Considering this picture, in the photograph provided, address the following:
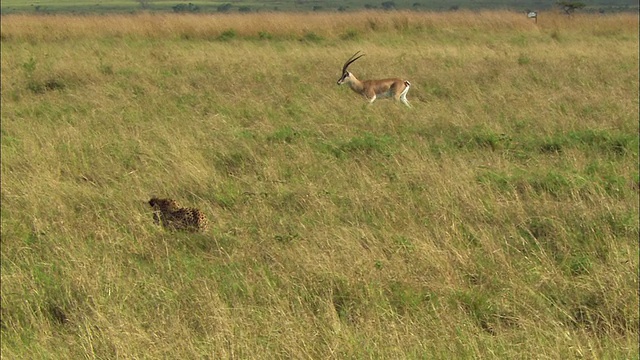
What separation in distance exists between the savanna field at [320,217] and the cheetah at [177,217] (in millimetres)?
69

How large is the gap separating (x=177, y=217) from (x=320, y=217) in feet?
2.67

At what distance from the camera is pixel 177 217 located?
4492 millimetres

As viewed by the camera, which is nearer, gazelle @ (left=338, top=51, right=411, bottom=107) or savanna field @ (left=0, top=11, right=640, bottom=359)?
savanna field @ (left=0, top=11, right=640, bottom=359)

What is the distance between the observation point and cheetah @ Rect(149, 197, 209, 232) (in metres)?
4.41

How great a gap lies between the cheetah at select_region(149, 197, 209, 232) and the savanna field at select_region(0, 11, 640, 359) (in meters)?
0.07

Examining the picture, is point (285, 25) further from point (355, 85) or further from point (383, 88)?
point (383, 88)

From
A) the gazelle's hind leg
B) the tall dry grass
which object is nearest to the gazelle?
the gazelle's hind leg

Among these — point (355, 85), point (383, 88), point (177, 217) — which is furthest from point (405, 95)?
point (177, 217)

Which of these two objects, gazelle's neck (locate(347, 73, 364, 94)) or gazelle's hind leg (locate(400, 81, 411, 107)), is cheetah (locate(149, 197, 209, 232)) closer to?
gazelle's hind leg (locate(400, 81, 411, 107))

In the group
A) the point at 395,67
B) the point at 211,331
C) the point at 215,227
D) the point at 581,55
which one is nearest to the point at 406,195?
the point at 215,227

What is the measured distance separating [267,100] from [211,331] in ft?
18.8

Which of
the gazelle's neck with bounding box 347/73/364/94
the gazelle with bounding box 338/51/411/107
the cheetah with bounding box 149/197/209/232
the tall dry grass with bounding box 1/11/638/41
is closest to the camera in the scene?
the cheetah with bounding box 149/197/209/232

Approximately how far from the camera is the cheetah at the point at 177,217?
4410 mm

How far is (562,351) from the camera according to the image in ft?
9.32
